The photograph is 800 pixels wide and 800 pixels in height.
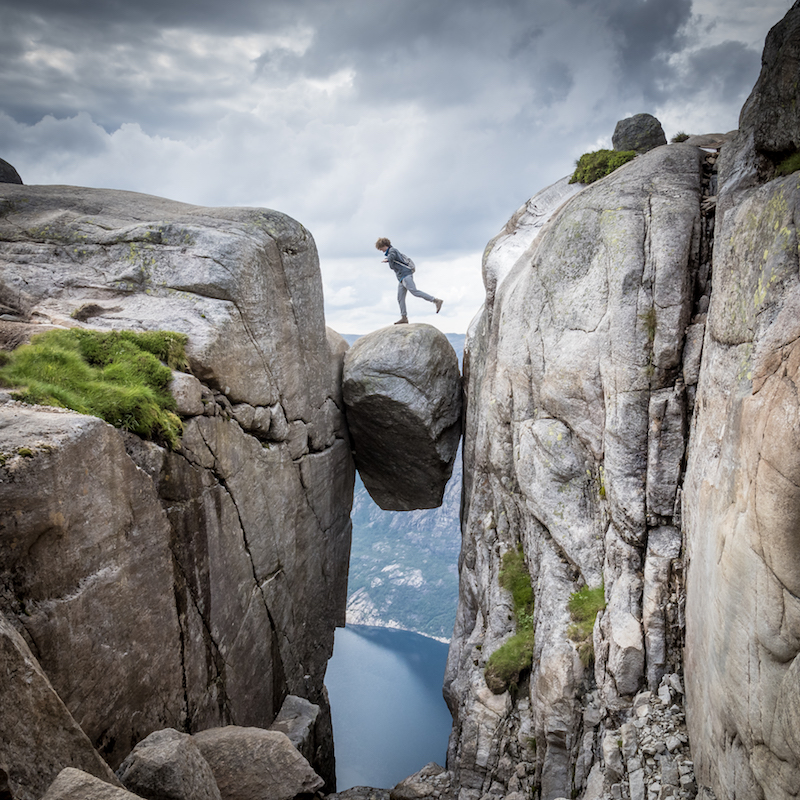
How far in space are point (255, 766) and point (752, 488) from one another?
24.7 ft

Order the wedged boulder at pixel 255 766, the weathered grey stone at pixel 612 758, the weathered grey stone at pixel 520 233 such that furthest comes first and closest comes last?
the weathered grey stone at pixel 520 233, the weathered grey stone at pixel 612 758, the wedged boulder at pixel 255 766

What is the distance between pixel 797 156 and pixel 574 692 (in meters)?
9.19

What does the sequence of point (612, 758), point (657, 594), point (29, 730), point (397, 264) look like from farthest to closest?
point (397, 264)
point (657, 594)
point (612, 758)
point (29, 730)

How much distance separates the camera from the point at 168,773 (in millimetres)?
6121

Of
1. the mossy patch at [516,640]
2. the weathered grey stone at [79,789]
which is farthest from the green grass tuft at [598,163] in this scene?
the weathered grey stone at [79,789]

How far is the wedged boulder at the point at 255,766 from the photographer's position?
25.4 ft

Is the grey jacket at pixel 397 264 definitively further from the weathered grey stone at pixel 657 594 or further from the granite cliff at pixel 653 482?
the weathered grey stone at pixel 657 594

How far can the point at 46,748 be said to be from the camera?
195 inches

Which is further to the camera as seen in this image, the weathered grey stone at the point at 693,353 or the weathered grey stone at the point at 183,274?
the weathered grey stone at the point at 183,274

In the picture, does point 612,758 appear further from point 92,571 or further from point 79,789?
point 92,571

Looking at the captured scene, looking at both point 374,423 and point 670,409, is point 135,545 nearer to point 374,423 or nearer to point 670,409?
point 670,409

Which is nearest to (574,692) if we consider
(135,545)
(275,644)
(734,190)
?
(275,644)

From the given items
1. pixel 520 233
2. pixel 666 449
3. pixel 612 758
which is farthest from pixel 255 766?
pixel 520 233

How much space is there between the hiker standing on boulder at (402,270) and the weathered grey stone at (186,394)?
10.1m
